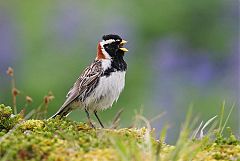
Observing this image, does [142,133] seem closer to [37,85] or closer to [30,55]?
[37,85]

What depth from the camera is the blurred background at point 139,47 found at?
606 inches

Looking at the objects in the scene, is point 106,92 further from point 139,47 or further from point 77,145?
point 139,47

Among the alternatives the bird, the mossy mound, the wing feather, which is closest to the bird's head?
the bird

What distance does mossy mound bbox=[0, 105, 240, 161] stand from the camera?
16.3 feet

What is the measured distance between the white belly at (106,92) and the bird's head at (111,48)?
10.0 inches

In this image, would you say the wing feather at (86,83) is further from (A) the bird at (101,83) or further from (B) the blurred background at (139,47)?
(B) the blurred background at (139,47)

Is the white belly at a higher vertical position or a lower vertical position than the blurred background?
higher

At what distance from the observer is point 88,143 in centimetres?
530

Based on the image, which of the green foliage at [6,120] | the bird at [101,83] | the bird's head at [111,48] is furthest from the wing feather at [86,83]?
the green foliage at [6,120]

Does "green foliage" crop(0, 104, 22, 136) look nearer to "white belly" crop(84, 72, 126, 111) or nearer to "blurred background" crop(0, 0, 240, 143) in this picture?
"white belly" crop(84, 72, 126, 111)

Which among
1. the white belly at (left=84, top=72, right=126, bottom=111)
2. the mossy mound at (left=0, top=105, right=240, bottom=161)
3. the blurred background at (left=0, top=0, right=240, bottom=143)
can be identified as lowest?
the blurred background at (left=0, top=0, right=240, bottom=143)

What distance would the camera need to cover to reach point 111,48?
777 cm

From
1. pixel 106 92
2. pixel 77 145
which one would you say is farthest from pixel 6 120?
pixel 106 92

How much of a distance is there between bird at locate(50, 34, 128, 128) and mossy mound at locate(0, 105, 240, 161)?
163 centimetres
